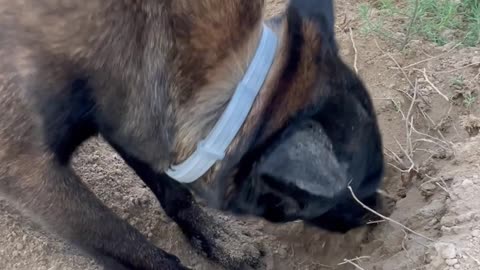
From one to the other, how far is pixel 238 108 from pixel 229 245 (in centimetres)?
98

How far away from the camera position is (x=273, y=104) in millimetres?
2320

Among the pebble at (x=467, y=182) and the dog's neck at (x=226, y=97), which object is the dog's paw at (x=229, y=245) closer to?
the dog's neck at (x=226, y=97)

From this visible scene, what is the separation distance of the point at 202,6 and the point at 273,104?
34 centimetres

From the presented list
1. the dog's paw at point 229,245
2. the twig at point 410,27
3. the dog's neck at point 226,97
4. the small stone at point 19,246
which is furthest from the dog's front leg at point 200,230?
the twig at point 410,27

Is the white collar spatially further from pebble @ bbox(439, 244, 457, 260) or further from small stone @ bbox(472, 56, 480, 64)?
small stone @ bbox(472, 56, 480, 64)

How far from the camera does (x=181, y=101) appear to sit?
248cm

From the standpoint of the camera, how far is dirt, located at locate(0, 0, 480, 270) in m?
2.68

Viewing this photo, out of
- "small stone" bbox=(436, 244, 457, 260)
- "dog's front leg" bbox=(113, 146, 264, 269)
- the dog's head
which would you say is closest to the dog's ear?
the dog's head

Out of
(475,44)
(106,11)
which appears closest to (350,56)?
(475,44)

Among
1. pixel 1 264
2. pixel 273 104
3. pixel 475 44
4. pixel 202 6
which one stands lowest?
pixel 1 264

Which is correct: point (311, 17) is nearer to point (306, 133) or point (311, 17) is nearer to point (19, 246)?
point (306, 133)

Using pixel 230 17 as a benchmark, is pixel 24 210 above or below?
below

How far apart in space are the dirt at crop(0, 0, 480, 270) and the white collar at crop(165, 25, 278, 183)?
2.08 ft

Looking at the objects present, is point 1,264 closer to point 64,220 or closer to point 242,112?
point 64,220
